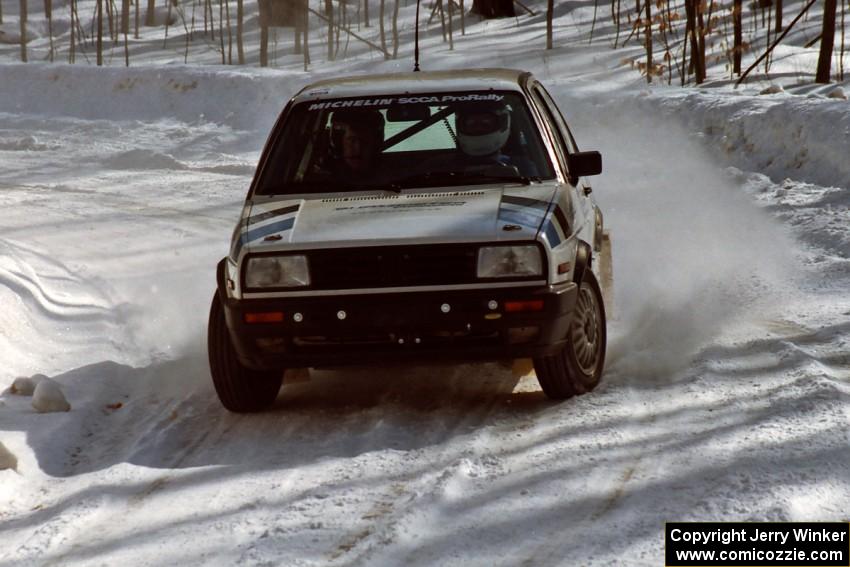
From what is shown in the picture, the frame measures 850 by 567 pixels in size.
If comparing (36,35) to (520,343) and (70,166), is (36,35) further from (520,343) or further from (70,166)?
(520,343)

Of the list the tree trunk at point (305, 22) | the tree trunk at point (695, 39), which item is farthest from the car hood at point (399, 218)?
the tree trunk at point (305, 22)

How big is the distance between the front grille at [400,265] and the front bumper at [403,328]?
0.05 metres

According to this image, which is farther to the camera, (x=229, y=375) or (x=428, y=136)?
(x=428, y=136)

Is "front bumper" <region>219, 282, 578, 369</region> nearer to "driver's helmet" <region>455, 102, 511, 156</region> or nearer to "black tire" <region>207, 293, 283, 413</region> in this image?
"black tire" <region>207, 293, 283, 413</region>

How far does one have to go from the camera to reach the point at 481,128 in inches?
255

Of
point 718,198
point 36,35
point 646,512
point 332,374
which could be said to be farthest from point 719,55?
point 36,35

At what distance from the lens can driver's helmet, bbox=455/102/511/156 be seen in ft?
21.1

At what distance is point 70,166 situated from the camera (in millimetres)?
16109

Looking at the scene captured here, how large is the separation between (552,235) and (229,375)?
1.56 meters

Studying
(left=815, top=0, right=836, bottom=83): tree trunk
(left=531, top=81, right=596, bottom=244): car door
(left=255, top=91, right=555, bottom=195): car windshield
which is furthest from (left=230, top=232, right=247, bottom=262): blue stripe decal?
(left=815, top=0, right=836, bottom=83): tree trunk

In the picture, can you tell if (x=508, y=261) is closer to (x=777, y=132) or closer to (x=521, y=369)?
(x=521, y=369)

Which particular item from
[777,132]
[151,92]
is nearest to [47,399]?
[777,132]

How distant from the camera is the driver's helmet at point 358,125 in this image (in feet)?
21.3

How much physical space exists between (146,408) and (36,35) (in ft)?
118
